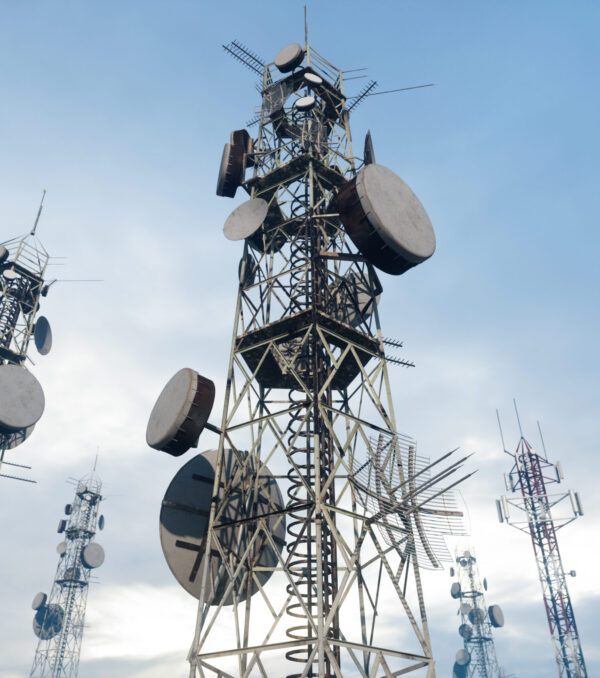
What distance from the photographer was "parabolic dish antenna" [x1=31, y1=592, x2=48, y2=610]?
2884 inches

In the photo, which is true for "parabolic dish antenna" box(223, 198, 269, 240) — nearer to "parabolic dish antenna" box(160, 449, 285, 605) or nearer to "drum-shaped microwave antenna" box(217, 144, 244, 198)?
"drum-shaped microwave antenna" box(217, 144, 244, 198)

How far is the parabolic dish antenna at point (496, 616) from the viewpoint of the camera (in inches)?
3206

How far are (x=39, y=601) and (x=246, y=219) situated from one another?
6640 cm

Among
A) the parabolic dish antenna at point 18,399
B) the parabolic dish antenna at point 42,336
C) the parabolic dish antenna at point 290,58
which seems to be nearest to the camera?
the parabolic dish antenna at point 290,58

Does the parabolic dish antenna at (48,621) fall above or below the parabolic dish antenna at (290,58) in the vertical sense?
below

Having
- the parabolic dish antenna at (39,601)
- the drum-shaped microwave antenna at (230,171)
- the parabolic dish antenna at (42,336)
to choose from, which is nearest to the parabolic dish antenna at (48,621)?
the parabolic dish antenna at (39,601)

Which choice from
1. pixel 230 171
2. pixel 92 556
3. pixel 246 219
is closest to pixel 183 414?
pixel 246 219

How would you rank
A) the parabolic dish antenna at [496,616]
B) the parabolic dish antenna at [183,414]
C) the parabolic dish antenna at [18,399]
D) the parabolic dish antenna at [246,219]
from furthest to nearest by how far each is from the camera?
the parabolic dish antenna at [496,616] < the parabolic dish antenna at [18,399] < the parabolic dish antenna at [246,219] < the parabolic dish antenna at [183,414]

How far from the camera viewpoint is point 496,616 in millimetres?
81875

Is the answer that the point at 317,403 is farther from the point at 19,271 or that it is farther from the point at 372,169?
the point at 19,271

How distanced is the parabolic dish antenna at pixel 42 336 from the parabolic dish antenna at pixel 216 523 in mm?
39491

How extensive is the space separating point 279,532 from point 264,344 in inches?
306

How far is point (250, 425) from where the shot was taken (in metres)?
23.1

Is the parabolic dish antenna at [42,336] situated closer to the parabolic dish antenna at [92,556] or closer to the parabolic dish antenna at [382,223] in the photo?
the parabolic dish antenna at [92,556]
